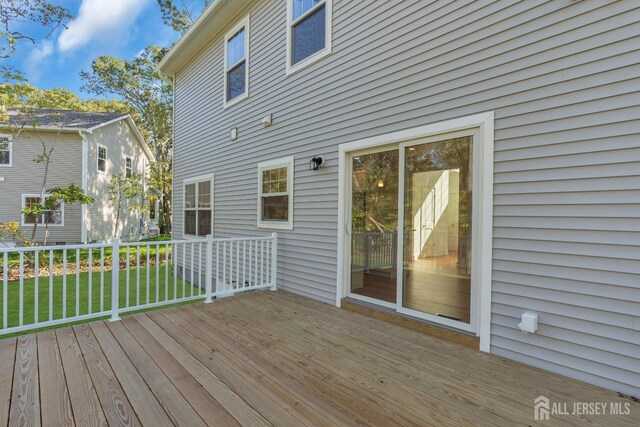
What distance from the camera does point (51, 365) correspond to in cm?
253

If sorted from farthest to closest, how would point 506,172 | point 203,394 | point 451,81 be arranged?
point 451,81 < point 506,172 < point 203,394

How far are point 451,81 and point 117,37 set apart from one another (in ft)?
64.3

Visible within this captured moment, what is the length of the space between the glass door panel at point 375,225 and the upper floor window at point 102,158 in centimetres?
1452

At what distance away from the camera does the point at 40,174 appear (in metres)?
13.0

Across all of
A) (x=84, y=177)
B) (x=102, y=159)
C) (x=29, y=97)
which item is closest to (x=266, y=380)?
(x=29, y=97)

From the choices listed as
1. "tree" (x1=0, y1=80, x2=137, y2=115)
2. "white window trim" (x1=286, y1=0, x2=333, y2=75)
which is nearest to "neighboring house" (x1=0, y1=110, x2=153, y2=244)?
"tree" (x1=0, y1=80, x2=137, y2=115)

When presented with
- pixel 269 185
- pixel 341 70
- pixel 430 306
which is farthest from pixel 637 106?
pixel 269 185

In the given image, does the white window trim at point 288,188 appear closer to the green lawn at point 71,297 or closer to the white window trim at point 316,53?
the white window trim at point 316,53

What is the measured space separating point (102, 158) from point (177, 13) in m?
7.77

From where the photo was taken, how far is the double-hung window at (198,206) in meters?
7.45

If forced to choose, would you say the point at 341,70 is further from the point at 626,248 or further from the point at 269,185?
the point at 626,248

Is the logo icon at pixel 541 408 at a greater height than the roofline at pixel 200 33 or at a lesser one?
lesser

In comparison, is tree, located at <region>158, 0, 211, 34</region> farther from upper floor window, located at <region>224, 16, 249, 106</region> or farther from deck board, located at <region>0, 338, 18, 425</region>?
A: deck board, located at <region>0, 338, 18, 425</region>

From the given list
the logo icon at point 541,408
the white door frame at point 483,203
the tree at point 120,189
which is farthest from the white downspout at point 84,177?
the logo icon at point 541,408
